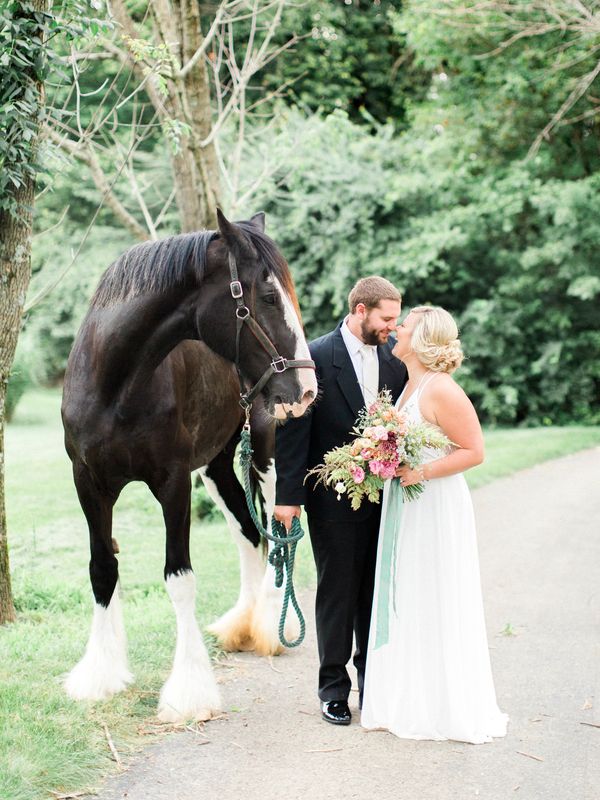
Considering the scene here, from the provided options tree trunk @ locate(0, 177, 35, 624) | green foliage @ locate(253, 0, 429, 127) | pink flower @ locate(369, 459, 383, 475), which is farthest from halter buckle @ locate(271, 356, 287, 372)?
green foliage @ locate(253, 0, 429, 127)

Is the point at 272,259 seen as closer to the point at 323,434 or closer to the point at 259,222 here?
the point at 259,222

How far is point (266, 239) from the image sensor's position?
4012 mm

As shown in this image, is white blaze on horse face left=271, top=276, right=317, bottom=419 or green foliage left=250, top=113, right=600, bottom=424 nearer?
white blaze on horse face left=271, top=276, right=317, bottom=419

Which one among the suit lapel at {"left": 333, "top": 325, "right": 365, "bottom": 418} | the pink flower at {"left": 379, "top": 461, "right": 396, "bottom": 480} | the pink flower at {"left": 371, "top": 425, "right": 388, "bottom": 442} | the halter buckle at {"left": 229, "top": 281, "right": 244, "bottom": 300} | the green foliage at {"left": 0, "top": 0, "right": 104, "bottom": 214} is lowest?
the pink flower at {"left": 379, "top": 461, "right": 396, "bottom": 480}

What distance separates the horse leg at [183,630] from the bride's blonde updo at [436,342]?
1352 millimetres

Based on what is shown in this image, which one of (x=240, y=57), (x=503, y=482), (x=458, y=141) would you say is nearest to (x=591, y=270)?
(x=458, y=141)

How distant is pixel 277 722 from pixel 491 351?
518 inches

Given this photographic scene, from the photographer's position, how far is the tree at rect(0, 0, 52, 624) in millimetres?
4730

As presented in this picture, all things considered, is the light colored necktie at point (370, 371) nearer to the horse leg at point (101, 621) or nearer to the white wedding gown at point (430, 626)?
the white wedding gown at point (430, 626)

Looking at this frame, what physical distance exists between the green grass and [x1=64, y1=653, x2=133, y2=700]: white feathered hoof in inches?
2.7

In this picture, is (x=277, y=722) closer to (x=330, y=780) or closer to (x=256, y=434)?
(x=330, y=780)

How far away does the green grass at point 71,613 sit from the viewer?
11.9ft

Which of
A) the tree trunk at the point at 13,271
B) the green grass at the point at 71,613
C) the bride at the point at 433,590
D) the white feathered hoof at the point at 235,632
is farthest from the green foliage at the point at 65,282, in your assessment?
the bride at the point at 433,590

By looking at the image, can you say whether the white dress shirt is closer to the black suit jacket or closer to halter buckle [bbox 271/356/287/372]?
the black suit jacket
